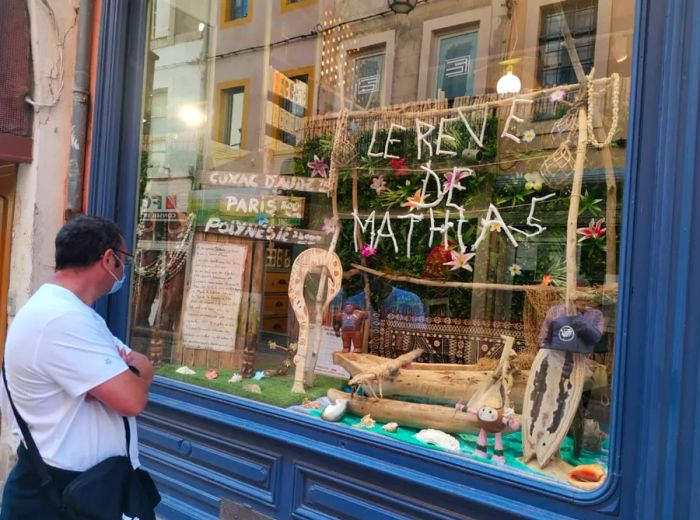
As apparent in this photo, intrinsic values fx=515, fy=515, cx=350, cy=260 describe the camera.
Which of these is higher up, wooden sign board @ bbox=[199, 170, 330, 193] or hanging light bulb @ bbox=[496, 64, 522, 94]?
hanging light bulb @ bbox=[496, 64, 522, 94]

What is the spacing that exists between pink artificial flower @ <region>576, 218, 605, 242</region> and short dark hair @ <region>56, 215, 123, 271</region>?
6.90ft

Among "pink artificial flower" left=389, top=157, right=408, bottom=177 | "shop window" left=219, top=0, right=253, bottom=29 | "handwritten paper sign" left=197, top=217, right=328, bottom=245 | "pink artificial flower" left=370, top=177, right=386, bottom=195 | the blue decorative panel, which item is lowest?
the blue decorative panel

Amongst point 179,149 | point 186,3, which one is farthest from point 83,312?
point 186,3

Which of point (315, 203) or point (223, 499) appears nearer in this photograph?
point (223, 499)

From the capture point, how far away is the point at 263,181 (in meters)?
3.71

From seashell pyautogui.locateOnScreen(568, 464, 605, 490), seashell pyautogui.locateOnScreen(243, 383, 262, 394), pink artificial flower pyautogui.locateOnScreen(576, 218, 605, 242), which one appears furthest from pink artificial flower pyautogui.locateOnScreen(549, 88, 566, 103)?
seashell pyautogui.locateOnScreen(243, 383, 262, 394)

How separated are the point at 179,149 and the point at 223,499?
2.55 metres

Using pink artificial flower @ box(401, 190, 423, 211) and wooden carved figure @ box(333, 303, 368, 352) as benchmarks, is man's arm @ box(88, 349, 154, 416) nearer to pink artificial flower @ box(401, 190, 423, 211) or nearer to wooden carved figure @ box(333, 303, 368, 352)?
wooden carved figure @ box(333, 303, 368, 352)

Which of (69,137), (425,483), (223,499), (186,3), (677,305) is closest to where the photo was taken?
(677,305)

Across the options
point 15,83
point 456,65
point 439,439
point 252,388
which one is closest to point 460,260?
point 439,439

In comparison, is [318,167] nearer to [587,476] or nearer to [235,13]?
[235,13]

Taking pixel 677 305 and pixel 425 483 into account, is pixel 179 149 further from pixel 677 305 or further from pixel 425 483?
pixel 677 305

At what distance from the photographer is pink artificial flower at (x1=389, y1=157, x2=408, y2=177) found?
3271 millimetres

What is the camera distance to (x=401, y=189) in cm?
325
